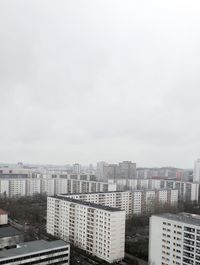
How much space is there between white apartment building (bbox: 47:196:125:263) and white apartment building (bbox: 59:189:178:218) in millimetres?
→ 2512

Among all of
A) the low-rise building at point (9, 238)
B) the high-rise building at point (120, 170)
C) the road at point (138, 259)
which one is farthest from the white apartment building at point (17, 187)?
the road at point (138, 259)

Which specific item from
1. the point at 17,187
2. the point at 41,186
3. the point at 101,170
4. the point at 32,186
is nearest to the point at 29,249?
the point at 17,187

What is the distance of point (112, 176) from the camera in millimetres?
31719

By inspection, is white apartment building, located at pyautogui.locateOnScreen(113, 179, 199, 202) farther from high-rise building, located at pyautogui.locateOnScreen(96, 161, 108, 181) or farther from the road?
the road

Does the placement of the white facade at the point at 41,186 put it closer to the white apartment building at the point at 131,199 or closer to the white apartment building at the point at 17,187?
the white apartment building at the point at 17,187

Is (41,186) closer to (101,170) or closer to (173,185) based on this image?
(101,170)

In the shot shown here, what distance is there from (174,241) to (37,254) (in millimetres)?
3764

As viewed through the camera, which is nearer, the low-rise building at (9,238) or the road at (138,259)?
the low-rise building at (9,238)

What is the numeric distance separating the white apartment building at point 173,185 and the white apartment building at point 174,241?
13.6 metres

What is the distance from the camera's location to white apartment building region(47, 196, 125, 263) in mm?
9680

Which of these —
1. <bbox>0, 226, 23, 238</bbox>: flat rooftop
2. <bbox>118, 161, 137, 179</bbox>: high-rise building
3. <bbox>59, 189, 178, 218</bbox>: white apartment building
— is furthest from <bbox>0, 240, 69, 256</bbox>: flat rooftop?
<bbox>118, 161, 137, 179</bbox>: high-rise building

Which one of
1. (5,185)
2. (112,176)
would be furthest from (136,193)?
(112,176)

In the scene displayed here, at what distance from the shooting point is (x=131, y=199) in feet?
56.2

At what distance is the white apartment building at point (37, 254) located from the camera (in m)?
7.23
